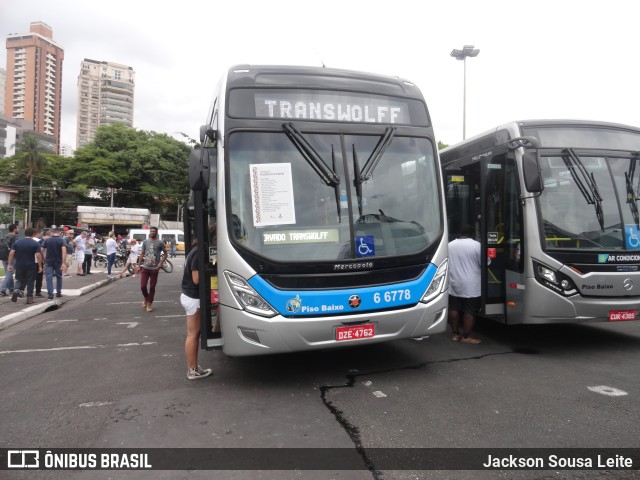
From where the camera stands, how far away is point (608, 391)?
14.4 ft

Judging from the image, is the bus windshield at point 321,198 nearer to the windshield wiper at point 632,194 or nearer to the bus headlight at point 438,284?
the bus headlight at point 438,284

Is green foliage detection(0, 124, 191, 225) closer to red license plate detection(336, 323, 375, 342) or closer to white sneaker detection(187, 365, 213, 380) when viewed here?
white sneaker detection(187, 365, 213, 380)

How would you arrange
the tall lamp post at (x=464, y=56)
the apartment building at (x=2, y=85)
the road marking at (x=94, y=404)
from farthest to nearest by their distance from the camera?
the apartment building at (x=2, y=85) → the tall lamp post at (x=464, y=56) → the road marking at (x=94, y=404)

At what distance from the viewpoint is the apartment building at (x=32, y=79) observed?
128125mm

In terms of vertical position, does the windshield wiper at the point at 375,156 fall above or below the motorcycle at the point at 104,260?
above

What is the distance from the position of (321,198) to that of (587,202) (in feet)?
12.1

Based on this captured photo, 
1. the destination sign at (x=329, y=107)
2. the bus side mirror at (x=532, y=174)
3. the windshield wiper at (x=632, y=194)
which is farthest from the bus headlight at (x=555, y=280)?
the destination sign at (x=329, y=107)

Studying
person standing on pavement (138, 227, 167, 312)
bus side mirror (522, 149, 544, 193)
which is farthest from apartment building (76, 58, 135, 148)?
bus side mirror (522, 149, 544, 193)

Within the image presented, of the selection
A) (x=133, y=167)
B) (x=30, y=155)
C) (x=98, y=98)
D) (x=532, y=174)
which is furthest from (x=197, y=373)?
(x=98, y=98)

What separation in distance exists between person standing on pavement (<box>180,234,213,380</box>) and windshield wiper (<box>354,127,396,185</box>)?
1.94 meters

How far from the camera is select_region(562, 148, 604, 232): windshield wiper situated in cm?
577

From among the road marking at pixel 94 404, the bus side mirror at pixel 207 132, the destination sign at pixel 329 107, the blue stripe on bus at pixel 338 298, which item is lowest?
the road marking at pixel 94 404

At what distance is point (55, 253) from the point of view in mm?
11242

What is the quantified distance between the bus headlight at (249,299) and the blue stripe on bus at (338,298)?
5cm
